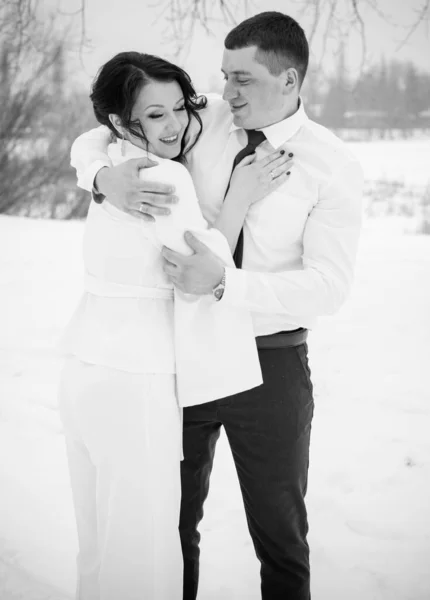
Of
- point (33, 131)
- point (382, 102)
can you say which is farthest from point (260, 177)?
point (33, 131)

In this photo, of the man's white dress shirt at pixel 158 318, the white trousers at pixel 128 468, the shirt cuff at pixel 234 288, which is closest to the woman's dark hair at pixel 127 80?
the man's white dress shirt at pixel 158 318

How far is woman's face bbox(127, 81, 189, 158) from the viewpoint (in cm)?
144

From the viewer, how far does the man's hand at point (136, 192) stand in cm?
135

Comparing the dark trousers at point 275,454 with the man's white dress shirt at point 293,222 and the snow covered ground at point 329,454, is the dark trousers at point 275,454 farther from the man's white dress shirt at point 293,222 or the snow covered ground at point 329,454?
the snow covered ground at point 329,454

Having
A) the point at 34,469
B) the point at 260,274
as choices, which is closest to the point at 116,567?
the point at 260,274

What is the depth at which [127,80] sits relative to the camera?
143cm

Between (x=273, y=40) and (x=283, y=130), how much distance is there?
20cm

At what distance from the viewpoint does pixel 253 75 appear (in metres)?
1.50

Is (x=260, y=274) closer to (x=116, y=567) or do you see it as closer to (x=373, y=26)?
(x=116, y=567)

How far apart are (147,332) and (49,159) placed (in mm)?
6273

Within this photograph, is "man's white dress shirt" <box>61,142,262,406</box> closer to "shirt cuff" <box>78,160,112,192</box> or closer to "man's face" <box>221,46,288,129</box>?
"shirt cuff" <box>78,160,112,192</box>

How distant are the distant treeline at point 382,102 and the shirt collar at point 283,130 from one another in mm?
3131

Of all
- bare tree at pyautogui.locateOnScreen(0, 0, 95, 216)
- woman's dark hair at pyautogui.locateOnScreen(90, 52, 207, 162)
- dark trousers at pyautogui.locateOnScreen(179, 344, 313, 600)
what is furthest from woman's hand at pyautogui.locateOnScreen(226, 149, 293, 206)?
bare tree at pyautogui.locateOnScreen(0, 0, 95, 216)

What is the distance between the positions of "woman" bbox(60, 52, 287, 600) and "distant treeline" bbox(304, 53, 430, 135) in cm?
325
